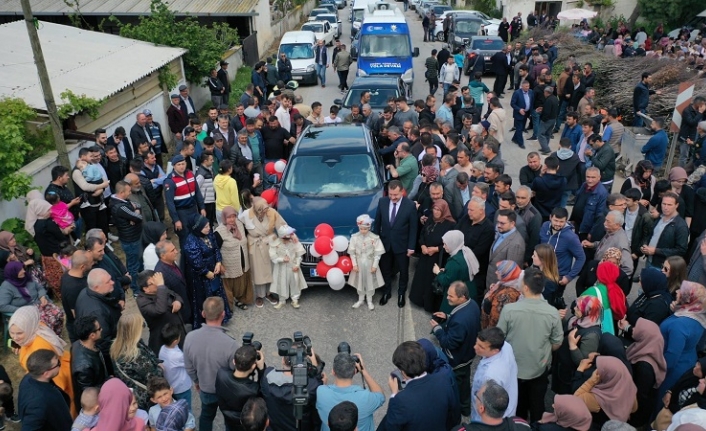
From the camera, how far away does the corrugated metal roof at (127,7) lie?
22.5m

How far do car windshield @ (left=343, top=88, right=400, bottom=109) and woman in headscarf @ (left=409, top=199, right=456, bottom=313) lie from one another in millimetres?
7003

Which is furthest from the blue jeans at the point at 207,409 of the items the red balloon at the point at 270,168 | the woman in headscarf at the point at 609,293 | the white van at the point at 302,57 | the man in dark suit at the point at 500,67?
the white van at the point at 302,57

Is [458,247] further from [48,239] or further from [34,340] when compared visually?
[48,239]

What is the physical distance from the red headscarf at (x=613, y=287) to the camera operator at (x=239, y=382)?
3291 mm

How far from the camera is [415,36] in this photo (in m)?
34.8

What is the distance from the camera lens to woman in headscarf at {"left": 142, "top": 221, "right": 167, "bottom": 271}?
253 inches

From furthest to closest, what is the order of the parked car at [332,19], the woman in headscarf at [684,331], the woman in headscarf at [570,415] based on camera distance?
1. the parked car at [332,19]
2. the woman in headscarf at [684,331]
3. the woman in headscarf at [570,415]

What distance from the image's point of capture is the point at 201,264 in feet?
22.0

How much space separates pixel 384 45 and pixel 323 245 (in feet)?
41.7

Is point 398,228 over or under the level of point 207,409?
over

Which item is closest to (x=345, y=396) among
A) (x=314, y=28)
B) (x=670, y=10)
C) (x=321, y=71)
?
(x=321, y=71)

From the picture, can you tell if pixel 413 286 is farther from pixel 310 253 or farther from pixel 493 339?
pixel 493 339

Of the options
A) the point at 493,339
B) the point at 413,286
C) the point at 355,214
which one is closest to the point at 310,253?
the point at 355,214

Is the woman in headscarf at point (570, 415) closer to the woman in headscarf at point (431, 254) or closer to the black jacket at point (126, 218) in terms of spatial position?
the woman in headscarf at point (431, 254)
